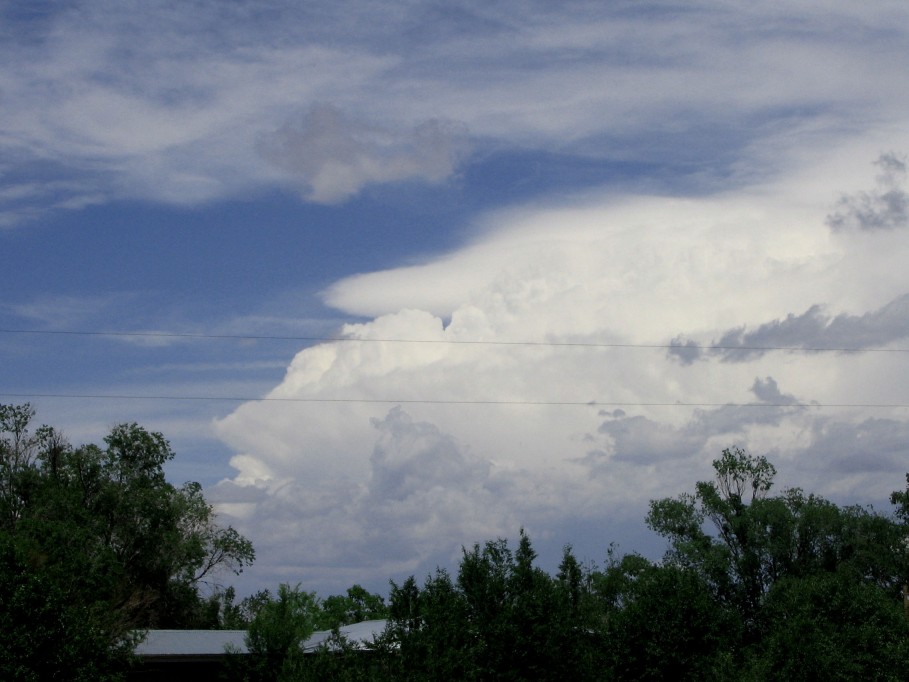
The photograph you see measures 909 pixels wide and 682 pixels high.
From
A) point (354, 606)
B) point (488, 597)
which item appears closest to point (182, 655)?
point (488, 597)

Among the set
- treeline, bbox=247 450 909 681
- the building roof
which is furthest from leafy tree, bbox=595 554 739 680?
the building roof

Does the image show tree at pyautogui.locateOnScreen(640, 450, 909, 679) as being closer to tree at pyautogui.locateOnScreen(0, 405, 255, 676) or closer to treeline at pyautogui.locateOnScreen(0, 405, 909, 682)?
treeline at pyautogui.locateOnScreen(0, 405, 909, 682)

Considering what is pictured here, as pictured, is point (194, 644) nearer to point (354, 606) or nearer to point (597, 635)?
point (597, 635)

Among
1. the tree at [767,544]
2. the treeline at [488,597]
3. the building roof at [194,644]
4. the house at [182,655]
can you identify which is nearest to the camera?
the treeline at [488,597]

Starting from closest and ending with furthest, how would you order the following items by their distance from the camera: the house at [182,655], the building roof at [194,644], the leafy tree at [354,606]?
the house at [182,655]
the building roof at [194,644]
the leafy tree at [354,606]

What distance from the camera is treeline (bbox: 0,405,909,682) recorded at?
1548 inches

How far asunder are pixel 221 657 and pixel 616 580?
31631 mm

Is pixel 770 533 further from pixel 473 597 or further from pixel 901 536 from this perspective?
pixel 473 597

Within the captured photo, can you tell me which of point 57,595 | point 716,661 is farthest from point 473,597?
point 57,595

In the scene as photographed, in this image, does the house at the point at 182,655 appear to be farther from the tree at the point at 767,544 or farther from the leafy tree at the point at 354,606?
the leafy tree at the point at 354,606

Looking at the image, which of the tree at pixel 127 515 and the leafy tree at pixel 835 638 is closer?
the leafy tree at pixel 835 638

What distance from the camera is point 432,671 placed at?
3938 cm

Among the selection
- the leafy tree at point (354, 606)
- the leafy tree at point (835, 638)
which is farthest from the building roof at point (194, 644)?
the leafy tree at point (354, 606)

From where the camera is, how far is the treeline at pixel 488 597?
39.3 meters
